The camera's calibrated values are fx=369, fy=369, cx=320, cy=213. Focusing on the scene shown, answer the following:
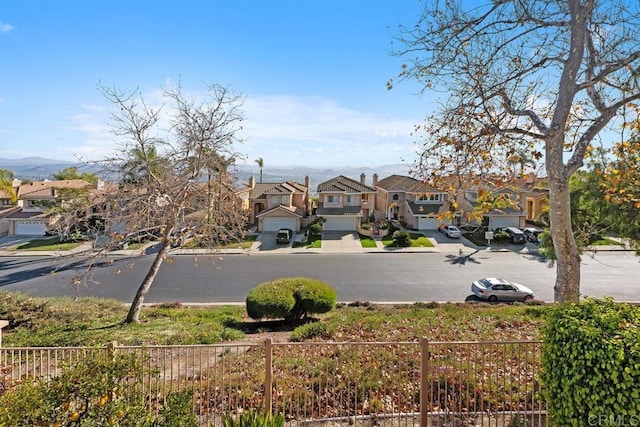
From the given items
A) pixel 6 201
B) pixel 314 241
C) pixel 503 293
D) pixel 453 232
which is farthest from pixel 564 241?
pixel 6 201

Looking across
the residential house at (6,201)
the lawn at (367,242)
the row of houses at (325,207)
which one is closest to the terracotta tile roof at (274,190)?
the row of houses at (325,207)

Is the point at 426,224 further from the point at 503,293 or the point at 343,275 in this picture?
the point at 503,293

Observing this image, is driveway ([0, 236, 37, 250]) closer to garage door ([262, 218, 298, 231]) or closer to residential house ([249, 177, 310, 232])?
residential house ([249, 177, 310, 232])

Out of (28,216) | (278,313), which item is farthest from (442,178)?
(28,216)

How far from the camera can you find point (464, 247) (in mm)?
30344

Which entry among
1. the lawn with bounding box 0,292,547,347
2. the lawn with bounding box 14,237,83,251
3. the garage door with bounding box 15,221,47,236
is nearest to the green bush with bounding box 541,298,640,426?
the lawn with bounding box 0,292,547,347

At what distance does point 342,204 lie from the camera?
37.8m

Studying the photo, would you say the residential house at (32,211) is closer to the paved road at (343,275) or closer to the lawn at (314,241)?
the paved road at (343,275)

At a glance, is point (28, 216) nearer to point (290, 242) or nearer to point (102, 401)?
point (290, 242)

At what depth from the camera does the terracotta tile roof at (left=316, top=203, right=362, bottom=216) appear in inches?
1433

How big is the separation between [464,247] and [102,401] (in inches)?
1188

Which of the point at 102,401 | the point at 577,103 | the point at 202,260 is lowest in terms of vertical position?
the point at 202,260

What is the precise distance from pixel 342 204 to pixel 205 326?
89.7 feet

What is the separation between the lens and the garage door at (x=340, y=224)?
1448 inches
